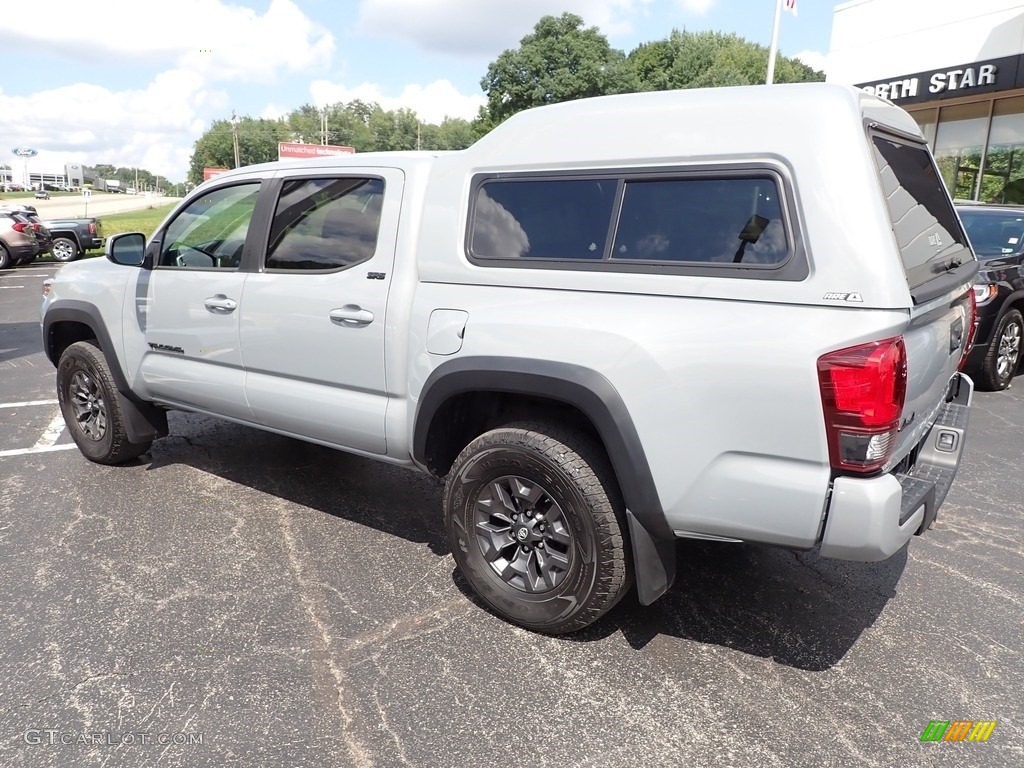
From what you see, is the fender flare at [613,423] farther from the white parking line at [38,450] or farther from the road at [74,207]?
the road at [74,207]

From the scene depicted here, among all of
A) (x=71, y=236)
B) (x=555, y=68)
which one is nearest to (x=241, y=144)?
(x=555, y=68)

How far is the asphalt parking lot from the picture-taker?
8.01 feet

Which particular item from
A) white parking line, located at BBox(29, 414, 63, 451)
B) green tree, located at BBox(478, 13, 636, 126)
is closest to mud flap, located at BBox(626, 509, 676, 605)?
white parking line, located at BBox(29, 414, 63, 451)

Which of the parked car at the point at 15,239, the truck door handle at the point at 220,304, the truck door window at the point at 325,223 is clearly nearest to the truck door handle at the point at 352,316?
the truck door window at the point at 325,223

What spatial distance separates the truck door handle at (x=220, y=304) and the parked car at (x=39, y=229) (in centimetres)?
1721

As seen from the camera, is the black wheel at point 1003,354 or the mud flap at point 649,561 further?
the black wheel at point 1003,354

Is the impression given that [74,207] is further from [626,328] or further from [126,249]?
[626,328]

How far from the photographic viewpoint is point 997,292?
6582 mm

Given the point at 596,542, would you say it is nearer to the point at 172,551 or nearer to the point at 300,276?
the point at 300,276

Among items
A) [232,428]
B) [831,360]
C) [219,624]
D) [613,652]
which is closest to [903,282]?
[831,360]

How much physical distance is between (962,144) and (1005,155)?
1.17 meters

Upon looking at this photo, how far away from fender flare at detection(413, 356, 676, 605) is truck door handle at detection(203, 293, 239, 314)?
1.53 metres

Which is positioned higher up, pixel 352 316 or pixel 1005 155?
A: pixel 1005 155

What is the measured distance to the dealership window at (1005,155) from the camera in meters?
15.0
